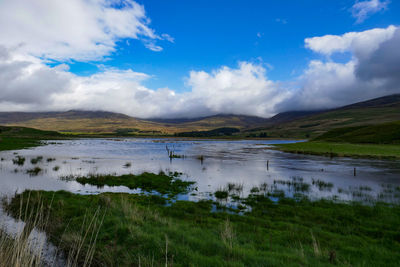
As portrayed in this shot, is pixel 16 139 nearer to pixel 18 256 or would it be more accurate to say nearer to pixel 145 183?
pixel 145 183

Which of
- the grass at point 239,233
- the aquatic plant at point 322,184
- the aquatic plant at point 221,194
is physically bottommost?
the aquatic plant at point 322,184

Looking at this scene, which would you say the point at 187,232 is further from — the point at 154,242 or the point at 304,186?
the point at 304,186

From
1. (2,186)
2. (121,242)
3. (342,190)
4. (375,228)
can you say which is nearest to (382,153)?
(342,190)

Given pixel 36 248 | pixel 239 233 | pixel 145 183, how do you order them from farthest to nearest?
pixel 145 183
pixel 239 233
pixel 36 248

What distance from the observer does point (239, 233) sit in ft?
42.9

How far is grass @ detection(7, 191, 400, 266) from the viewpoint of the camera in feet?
31.0

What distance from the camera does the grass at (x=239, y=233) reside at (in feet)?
31.0

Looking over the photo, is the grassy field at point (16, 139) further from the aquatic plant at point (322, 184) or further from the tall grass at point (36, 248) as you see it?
the aquatic plant at point (322, 184)

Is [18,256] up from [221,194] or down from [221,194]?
up

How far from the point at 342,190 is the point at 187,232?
2376cm

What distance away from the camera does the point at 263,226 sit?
49.7ft

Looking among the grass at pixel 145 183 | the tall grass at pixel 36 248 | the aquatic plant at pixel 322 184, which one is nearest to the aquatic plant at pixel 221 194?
the grass at pixel 145 183

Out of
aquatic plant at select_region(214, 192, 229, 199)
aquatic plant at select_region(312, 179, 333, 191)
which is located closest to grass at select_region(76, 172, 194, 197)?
aquatic plant at select_region(214, 192, 229, 199)

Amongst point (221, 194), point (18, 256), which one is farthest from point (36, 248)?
point (221, 194)
